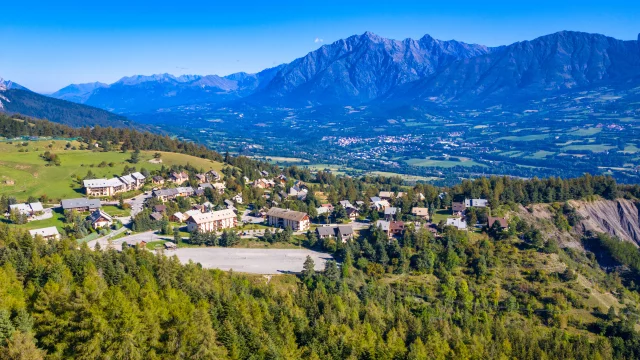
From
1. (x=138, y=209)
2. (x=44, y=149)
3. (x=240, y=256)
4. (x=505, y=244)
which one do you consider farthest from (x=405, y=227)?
(x=44, y=149)

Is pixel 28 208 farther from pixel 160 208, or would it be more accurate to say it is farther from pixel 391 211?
pixel 391 211

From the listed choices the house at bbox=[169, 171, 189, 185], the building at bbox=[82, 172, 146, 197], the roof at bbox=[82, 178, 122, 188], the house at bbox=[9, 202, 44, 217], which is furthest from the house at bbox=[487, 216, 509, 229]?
the house at bbox=[9, 202, 44, 217]

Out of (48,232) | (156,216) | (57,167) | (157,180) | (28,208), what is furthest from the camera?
(157,180)

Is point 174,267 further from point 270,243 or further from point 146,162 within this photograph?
point 146,162

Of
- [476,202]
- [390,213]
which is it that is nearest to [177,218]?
[390,213]

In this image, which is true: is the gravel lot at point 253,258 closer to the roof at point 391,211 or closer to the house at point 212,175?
the roof at point 391,211
